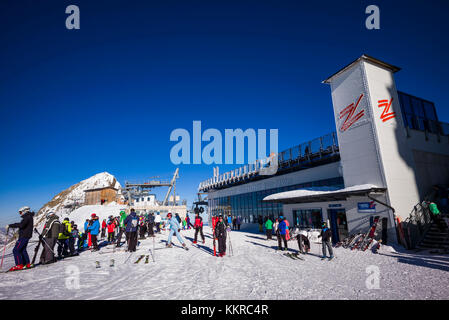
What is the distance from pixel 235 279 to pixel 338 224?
35.4 ft

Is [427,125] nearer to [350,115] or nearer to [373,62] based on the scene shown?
[373,62]

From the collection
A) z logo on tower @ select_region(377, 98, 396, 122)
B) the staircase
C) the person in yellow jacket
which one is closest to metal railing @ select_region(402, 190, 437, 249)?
the staircase

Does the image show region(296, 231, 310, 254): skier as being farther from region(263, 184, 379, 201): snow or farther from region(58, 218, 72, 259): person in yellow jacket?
region(58, 218, 72, 259): person in yellow jacket

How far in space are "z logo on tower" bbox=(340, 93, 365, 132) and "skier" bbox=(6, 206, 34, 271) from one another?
16.9 metres

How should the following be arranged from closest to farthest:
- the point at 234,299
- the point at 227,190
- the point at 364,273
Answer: the point at 234,299 → the point at 364,273 → the point at 227,190

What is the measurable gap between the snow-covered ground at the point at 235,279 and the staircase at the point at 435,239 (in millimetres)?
1528

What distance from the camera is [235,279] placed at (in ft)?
19.2

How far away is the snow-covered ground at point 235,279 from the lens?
4.66m

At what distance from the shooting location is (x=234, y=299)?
443 cm

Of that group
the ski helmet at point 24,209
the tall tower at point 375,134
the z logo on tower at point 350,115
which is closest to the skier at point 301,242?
the tall tower at point 375,134

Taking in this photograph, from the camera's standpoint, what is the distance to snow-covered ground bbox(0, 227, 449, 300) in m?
4.66
